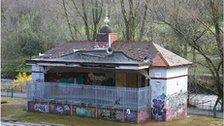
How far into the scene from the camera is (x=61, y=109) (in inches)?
1393

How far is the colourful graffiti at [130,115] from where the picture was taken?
1276 inches

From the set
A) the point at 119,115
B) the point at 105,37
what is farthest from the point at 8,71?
the point at 119,115

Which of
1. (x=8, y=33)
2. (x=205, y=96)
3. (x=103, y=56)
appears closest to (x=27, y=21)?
(x=8, y=33)

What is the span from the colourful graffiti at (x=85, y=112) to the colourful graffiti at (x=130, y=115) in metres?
2.68

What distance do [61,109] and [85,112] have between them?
6.77 ft

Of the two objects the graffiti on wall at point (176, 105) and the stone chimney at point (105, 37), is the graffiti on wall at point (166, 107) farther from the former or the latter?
the stone chimney at point (105, 37)

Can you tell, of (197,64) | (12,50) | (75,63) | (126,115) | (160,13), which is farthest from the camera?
(12,50)

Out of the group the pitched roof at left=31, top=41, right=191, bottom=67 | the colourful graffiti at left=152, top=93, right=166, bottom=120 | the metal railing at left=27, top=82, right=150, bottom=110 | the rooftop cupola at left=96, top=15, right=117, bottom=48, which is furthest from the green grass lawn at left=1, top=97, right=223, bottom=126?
the rooftop cupola at left=96, top=15, right=117, bottom=48

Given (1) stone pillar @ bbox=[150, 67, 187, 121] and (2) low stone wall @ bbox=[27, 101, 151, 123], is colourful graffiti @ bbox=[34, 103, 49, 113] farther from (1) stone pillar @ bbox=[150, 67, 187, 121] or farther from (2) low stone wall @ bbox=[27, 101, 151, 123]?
(1) stone pillar @ bbox=[150, 67, 187, 121]

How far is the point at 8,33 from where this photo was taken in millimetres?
62438

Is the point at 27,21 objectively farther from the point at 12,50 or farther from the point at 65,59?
the point at 65,59

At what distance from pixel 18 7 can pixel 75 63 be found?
3827 centimetres

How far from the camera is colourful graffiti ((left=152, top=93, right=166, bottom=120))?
3341 centimetres

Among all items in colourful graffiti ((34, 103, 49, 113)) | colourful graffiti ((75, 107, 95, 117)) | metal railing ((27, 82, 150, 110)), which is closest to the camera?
metal railing ((27, 82, 150, 110))
